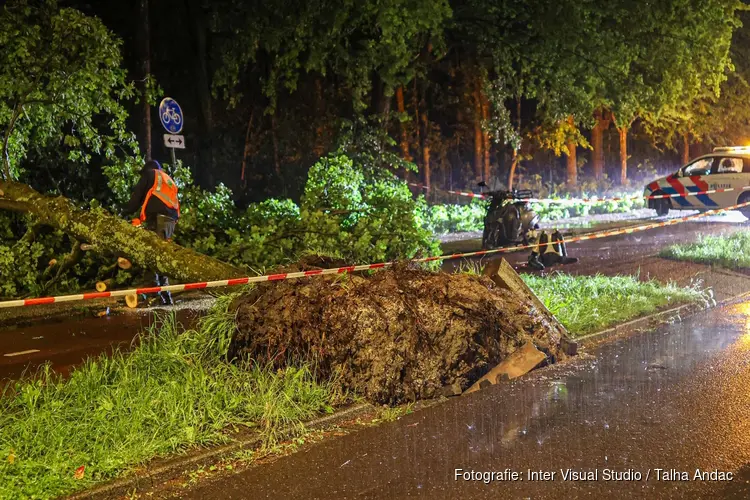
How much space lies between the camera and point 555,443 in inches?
197

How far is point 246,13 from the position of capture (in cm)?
1681

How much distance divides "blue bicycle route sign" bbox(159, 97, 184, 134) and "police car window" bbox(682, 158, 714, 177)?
13679 millimetres

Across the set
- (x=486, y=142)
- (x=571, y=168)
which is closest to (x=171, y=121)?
(x=486, y=142)

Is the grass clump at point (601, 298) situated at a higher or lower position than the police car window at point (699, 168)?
lower

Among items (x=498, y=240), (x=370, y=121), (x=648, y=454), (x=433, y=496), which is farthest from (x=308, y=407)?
(x=370, y=121)

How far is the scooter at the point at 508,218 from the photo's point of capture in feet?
45.2

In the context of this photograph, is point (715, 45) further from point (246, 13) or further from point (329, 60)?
point (246, 13)

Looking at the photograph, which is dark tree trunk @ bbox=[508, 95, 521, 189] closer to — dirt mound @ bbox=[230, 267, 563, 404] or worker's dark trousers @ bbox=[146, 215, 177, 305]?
worker's dark trousers @ bbox=[146, 215, 177, 305]

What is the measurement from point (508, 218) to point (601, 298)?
481 centimetres

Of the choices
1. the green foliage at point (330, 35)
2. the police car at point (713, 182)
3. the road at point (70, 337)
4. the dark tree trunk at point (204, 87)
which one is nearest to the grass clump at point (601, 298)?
the road at point (70, 337)

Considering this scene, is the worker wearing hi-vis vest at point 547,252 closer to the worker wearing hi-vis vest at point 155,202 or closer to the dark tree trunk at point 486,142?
the worker wearing hi-vis vest at point 155,202

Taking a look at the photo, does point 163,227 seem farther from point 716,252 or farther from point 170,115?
point 716,252

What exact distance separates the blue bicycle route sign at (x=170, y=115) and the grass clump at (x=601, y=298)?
5895 millimetres

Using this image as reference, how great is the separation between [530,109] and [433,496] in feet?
75.8
